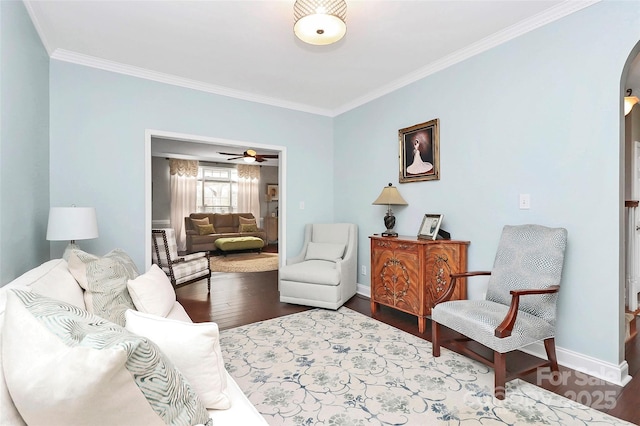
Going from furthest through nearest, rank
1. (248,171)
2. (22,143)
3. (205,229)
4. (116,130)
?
(248,171) < (205,229) < (116,130) < (22,143)

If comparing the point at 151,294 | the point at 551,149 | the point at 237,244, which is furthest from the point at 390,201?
the point at 237,244

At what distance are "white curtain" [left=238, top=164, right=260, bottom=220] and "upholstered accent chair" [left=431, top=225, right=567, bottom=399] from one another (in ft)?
25.1

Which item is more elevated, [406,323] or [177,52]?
[177,52]

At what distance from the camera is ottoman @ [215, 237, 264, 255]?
751 cm

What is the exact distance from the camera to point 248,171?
936cm

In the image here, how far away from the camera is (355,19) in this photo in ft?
8.10

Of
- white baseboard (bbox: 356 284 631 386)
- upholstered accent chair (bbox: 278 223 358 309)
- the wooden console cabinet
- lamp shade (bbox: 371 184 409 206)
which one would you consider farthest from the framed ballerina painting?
white baseboard (bbox: 356 284 631 386)

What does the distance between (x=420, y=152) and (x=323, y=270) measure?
169 cm

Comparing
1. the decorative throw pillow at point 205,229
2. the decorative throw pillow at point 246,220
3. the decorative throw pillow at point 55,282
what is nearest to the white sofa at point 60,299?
the decorative throw pillow at point 55,282

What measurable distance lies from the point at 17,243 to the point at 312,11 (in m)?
2.48

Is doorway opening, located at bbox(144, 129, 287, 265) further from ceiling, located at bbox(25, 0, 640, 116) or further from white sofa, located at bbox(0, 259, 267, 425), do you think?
white sofa, located at bbox(0, 259, 267, 425)

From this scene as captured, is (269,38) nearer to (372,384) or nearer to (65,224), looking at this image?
(65,224)

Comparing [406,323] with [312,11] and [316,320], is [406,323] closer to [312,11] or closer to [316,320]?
[316,320]

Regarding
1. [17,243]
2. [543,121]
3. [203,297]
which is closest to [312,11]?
[543,121]
